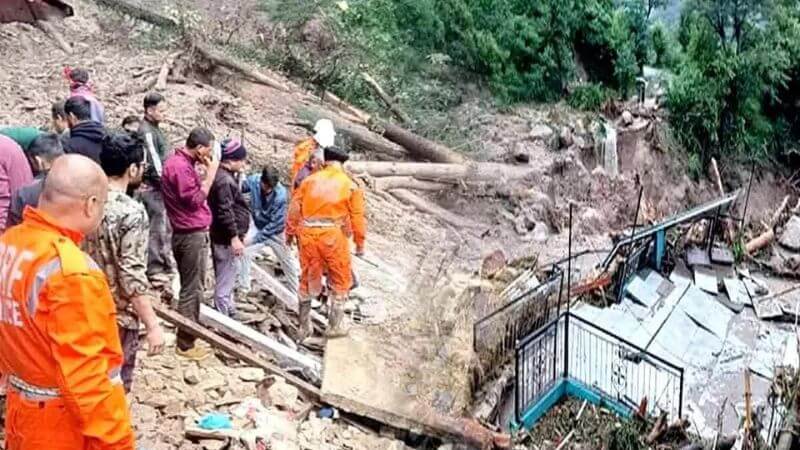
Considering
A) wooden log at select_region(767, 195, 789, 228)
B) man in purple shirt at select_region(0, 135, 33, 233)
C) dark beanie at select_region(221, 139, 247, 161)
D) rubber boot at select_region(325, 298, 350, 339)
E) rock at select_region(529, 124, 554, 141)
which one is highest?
man in purple shirt at select_region(0, 135, 33, 233)

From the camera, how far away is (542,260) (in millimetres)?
11914

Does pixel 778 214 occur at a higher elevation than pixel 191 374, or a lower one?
lower

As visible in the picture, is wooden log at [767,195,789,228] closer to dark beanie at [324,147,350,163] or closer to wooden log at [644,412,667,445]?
wooden log at [644,412,667,445]

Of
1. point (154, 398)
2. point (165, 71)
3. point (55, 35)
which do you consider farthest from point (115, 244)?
point (55, 35)

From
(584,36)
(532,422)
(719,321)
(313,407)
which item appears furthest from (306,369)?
(584,36)

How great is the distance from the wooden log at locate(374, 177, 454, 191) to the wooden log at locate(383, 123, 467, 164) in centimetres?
65

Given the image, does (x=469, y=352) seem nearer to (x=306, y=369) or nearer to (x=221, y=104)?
(x=306, y=369)

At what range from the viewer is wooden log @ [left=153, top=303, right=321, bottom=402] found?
5375mm

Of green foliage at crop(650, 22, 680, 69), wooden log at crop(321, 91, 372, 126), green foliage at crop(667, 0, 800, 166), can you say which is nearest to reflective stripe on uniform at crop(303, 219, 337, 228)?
wooden log at crop(321, 91, 372, 126)

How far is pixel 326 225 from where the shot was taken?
6.23m

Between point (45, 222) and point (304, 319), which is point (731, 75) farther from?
point (45, 222)

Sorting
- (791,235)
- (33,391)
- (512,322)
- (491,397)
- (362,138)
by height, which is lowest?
(791,235)

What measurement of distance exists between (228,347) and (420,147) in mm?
6643

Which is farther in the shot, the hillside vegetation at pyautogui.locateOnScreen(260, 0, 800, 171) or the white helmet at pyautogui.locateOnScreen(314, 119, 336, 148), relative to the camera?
the hillside vegetation at pyautogui.locateOnScreen(260, 0, 800, 171)
